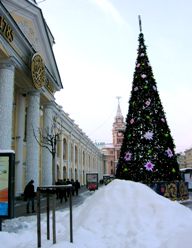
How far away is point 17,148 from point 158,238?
18995 mm

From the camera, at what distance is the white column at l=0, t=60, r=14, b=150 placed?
58.7 ft

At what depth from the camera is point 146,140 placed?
58.1ft

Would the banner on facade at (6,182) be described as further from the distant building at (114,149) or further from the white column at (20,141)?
the distant building at (114,149)

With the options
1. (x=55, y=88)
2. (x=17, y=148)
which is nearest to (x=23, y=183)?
(x=17, y=148)

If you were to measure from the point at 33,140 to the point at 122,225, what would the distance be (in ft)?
54.6

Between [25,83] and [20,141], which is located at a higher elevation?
[25,83]

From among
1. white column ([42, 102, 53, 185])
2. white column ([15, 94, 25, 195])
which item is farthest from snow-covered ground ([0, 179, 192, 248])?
white column ([42, 102, 53, 185])

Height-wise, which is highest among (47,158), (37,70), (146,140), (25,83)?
(37,70)

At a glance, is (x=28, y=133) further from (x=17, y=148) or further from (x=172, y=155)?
(x=172, y=155)

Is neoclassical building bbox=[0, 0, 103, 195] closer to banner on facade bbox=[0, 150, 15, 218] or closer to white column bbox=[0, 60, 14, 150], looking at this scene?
white column bbox=[0, 60, 14, 150]

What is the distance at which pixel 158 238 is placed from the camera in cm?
736

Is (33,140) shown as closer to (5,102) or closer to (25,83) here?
(25,83)

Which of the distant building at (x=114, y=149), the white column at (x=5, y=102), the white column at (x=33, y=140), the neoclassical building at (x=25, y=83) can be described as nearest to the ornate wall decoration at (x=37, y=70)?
the neoclassical building at (x=25, y=83)

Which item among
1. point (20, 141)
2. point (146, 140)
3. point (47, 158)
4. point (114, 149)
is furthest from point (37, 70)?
point (114, 149)
